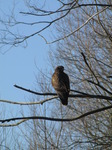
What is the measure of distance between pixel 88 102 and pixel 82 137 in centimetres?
99

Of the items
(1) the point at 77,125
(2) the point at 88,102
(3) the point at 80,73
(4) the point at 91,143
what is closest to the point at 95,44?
(3) the point at 80,73

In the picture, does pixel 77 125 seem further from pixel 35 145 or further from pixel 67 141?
pixel 35 145

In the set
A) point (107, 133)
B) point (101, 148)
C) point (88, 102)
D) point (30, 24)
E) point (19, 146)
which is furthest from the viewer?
point (19, 146)

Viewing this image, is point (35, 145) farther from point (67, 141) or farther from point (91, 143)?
point (91, 143)

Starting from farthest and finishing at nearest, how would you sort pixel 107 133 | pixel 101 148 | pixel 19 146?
pixel 19 146 < pixel 107 133 < pixel 101 148

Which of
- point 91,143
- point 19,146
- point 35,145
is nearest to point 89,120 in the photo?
point 91,143

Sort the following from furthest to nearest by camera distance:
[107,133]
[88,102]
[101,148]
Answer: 1. [88,102]
2. [107,133]
3. [101,148]

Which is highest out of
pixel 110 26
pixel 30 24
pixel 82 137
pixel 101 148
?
pixel 110 26

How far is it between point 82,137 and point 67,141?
1.54ft

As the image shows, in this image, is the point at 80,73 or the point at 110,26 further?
the point at 80,73

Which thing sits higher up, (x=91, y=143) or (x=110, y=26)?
(x=110, y=26)

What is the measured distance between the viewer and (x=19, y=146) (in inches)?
390

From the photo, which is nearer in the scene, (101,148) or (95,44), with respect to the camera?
(101,148)

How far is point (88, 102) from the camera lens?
915 centimetres
